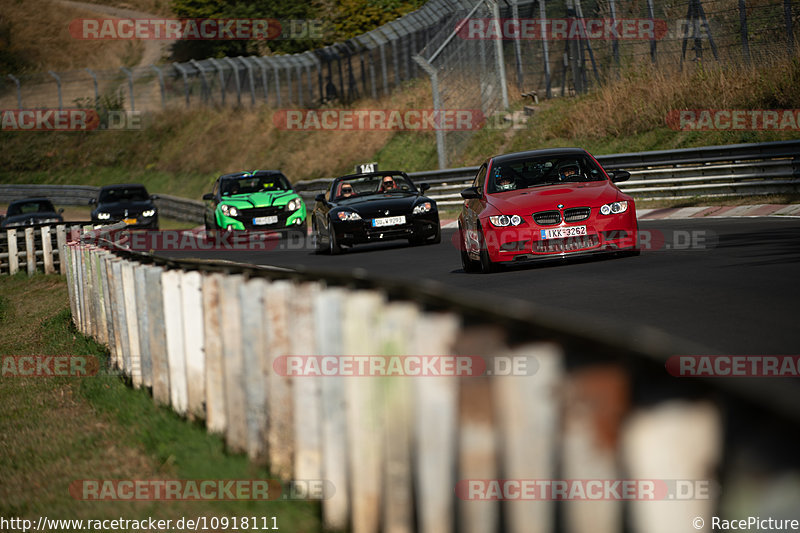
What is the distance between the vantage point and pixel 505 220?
1360 cm

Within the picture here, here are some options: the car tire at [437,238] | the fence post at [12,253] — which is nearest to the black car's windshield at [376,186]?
the car tire at [437,238]

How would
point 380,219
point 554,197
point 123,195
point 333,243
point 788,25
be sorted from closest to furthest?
1. point 554,197
2. point 380,219
3. point 333,243
4. point 788,25
5. point 123,195

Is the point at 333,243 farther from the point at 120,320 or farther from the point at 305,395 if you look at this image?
the point at 305,395

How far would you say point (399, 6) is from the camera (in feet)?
198

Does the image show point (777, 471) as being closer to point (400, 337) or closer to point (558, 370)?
point (558, 370)

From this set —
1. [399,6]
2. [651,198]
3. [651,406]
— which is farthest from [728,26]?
[399,6]

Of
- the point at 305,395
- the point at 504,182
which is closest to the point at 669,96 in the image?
the point at 504,182

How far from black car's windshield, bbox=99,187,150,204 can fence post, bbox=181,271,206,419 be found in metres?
29.6

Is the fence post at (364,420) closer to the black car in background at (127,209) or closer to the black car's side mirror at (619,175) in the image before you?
the black car's side mirror at (619,175)

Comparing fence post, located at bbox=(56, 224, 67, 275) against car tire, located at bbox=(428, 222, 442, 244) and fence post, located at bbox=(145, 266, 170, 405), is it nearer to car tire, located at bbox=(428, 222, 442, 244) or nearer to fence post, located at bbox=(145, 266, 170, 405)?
car tire, located at bbox=(428, 222, 442, 244)

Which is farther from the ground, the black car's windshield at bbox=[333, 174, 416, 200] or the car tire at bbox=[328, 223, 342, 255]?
the black car's windshield at bbox=[333, 174, 416, 200]

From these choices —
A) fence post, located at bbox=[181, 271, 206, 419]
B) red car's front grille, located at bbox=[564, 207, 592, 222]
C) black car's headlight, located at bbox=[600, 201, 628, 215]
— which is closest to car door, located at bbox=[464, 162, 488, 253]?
red car's front grille, located at bbox=[564, 207, 592, 222]

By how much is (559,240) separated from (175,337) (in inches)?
292

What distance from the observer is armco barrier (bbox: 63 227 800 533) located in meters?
2.33
